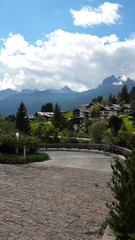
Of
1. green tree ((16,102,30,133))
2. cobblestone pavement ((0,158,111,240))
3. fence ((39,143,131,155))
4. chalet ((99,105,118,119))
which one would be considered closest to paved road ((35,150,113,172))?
fence ((39,143,131,155))

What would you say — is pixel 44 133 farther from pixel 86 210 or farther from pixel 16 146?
pixel 86 210

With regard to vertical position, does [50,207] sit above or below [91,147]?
above

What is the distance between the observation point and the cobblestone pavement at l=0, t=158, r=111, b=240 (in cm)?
555

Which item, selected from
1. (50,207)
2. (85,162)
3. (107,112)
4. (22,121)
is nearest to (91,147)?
(85,162)

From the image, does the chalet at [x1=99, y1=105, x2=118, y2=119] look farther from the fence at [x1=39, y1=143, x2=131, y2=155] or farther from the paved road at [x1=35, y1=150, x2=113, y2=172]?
the paved road at [x1=35, y1=150, x2=113, y2=172]

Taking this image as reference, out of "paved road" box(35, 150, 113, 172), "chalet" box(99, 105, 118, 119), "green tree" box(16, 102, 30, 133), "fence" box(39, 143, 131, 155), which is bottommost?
"paved road" box(35, 150, 113, 172)

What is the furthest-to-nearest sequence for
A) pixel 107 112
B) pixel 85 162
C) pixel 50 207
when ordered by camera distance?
1. pixel 107 112
2. pixel 85 162
3. pixel 50 207

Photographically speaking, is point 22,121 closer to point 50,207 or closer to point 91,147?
point 91,147

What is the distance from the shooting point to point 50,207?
7242mm

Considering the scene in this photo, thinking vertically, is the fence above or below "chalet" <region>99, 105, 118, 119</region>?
below

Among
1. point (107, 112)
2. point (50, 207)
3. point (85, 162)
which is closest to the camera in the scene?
point (50, 207)

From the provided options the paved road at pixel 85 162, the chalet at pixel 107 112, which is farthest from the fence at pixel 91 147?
the chalet at pixel 107 112

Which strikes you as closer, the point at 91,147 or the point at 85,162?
the point at 85,162

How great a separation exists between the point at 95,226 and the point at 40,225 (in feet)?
5.09
